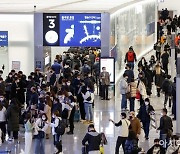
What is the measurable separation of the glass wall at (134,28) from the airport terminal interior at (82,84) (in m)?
0.06

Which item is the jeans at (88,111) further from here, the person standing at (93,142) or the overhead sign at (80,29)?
the person standing at (93,142)

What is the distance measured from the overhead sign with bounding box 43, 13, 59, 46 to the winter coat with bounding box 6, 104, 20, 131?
348 inches

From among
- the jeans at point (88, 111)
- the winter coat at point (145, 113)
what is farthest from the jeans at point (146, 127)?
the jeans at point (88, 111)

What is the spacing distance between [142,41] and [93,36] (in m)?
13.0

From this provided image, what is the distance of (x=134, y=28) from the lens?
41.4 m

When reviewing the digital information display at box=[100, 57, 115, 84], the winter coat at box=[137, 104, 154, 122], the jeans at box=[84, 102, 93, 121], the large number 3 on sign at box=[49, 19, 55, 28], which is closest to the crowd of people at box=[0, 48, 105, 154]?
the jeans at box=[84, 102, 93, 121]

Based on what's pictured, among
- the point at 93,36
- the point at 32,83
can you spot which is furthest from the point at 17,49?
the point at 32,83

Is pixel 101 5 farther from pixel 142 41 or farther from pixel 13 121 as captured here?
pixel 13 121

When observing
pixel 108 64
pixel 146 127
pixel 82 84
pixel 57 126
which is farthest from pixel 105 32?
pixel 57 126

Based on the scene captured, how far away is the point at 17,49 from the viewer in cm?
3247

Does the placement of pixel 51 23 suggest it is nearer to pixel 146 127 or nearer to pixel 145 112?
pixel 146 127

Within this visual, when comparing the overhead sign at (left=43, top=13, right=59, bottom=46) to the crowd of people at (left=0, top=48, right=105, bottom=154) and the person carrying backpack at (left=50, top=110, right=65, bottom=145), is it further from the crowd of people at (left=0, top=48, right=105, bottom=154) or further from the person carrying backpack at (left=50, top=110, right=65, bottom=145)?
the person carrying backpack at (left=50, top=110, right=65, bottom=145)

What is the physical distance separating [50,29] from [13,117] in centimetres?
944

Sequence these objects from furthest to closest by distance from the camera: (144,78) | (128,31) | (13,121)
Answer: (128,31), (144,78), (13,121)
